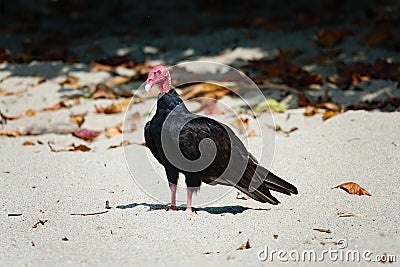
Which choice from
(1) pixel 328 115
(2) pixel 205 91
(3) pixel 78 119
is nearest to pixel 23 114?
(3) pixel 78 119

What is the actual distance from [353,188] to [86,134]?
222cm

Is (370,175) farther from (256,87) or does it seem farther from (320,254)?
(256,87)

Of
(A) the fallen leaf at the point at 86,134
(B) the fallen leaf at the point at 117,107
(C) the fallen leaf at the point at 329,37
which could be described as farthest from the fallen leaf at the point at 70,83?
(C) the fallen leaf at the point at 329,37

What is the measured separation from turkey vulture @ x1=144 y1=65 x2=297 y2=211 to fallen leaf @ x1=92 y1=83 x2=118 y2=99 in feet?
8.56

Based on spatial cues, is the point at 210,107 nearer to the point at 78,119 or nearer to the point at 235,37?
the point at 78,119

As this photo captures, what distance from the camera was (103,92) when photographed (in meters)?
6.35

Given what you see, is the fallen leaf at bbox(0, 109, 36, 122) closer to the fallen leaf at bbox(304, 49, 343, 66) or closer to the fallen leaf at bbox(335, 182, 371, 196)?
the fallen leaf at bbox(304, 49, 343, 66)

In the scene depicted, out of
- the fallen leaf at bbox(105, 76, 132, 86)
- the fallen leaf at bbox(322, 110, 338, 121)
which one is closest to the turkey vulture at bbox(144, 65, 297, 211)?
the fallen leaf at bbox(322, 110, 338, 121)

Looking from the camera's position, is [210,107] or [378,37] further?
[378,37]

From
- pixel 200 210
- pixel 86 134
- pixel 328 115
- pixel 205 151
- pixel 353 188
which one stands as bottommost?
pixel 200 210

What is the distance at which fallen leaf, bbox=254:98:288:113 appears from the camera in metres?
5.85

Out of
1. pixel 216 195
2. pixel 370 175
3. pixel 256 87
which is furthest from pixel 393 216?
pixel 256 87

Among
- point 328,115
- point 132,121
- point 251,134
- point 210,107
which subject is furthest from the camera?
point 210,107

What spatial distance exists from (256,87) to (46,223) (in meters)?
3.08
